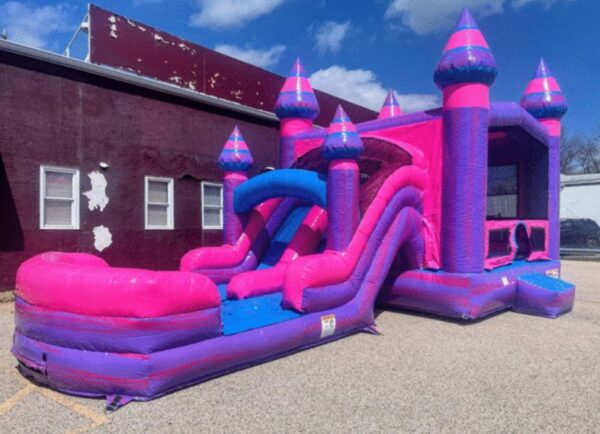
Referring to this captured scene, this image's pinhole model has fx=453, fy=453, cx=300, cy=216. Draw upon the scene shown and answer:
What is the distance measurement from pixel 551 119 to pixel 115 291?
305 inches

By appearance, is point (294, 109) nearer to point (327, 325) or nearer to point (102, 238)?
point (102, 238)

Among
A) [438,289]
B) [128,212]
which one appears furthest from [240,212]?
[438,289]

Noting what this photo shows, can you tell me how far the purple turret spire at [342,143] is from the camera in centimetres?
534

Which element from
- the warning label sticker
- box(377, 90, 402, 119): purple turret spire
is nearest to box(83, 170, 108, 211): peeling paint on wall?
the warning label sticker

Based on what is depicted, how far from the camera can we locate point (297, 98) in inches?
321

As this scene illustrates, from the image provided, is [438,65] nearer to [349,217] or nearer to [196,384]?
[349,217]

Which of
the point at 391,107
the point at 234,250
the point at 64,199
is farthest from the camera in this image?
the point at 391,107

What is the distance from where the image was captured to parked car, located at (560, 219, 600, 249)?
53.5 ft

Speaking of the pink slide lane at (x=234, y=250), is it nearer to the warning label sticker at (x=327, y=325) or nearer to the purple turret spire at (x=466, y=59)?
the warning label sticker at (x=327, y=325)

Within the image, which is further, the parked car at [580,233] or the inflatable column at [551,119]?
the parked car at [580,233]

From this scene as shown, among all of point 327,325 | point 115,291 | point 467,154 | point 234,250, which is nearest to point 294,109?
point 234,250

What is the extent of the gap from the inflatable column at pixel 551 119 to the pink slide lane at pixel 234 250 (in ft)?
15.5

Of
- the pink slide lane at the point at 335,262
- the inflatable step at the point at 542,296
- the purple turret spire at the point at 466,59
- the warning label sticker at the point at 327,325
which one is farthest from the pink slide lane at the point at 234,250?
the inflatable step at the point at 542,296

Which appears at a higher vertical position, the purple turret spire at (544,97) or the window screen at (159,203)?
the purple turret spire at (544,97)
